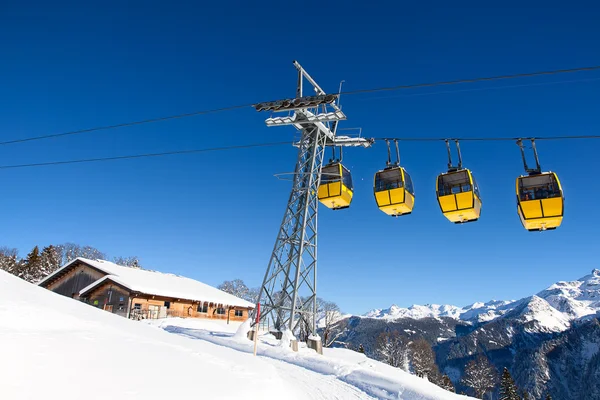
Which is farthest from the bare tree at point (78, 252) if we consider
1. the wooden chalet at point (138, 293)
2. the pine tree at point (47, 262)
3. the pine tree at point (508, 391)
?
the pine tree at point (508, 391)

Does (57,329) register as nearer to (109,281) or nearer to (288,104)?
(288,104)

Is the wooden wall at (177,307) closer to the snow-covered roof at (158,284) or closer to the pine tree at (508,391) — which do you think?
the snow-covered roof at (158,284)

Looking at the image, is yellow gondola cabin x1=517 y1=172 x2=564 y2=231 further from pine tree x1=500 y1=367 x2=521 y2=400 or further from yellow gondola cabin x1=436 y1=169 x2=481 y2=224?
pine tree x1=500 y1=367 x2=521 y2=400

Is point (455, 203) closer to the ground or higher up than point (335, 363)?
higher up

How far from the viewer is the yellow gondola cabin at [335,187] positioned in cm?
2006

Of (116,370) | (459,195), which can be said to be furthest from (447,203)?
(116,370)

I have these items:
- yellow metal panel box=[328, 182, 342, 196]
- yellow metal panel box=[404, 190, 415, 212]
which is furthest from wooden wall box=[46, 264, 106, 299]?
yellow metal panel box=[404, 190, 415, 212]

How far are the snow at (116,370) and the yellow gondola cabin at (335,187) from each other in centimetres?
831

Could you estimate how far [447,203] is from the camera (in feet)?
52.3

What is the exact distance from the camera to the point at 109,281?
3781 cm

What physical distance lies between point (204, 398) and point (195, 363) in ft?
9.37

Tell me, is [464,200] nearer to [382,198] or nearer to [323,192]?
[382,198]

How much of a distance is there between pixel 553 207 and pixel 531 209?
69 cm

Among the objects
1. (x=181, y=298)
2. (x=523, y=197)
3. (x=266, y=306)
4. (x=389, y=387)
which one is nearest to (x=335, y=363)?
(x=389, y=387)
